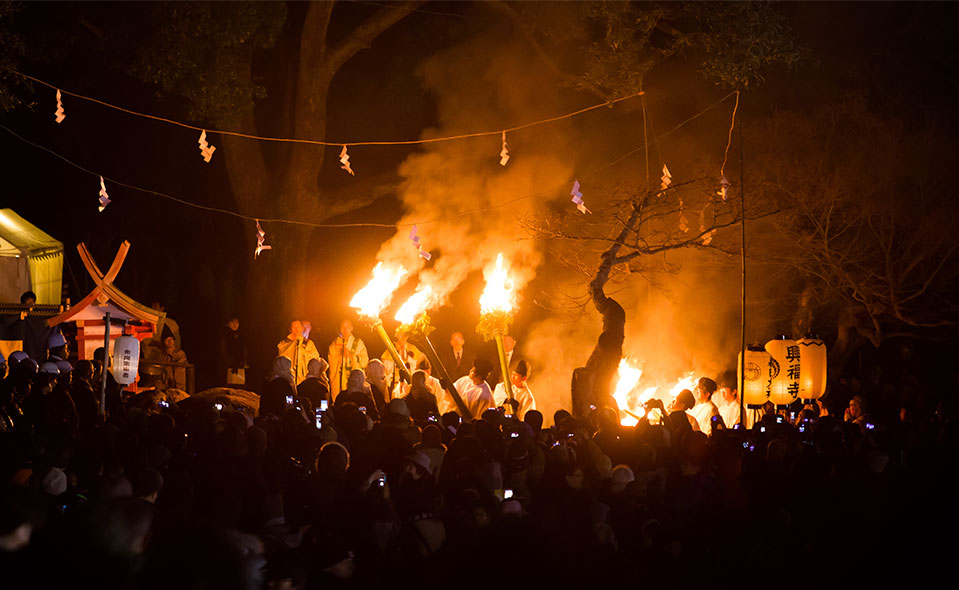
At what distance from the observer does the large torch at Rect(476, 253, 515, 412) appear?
12.6 m

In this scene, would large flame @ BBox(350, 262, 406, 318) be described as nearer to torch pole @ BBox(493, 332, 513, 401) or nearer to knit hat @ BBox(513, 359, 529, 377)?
torch pole @ BBox(493, 332, 513, 401)

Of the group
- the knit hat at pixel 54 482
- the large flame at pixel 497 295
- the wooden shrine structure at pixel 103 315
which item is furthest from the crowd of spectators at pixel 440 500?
the large flame at pixel 497 295

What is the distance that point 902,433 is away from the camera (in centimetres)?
950

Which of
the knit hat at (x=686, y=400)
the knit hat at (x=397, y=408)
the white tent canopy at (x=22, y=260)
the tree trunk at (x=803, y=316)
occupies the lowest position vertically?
the knit hat at (x=397, y=408)

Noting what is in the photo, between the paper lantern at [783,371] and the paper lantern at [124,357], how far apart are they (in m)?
8.18

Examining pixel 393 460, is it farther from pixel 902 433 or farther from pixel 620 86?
pixel 620 86

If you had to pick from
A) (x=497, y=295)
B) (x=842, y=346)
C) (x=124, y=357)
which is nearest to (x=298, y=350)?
(x=124, y=357)

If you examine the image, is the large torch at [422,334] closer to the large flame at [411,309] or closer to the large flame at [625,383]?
the large flame at [411,309]

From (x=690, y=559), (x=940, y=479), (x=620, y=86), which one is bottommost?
(x=690, y=559)

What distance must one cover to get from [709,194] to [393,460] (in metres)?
8.93

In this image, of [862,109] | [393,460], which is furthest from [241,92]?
[862,109]

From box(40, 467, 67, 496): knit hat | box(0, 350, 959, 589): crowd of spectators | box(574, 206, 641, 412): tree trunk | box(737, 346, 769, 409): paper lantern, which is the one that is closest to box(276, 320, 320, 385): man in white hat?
box(574, 206, 641, 412): tree trunk

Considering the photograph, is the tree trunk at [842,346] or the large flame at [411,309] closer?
the large flame at [411,309]

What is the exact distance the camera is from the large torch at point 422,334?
38.9 ft
